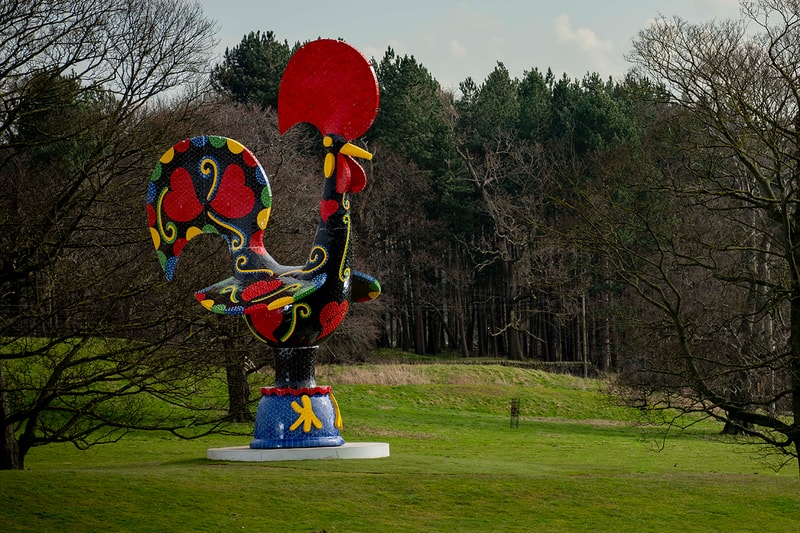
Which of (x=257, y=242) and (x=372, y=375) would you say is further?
(x=372, y=375)

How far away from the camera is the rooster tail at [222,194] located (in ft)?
62.7

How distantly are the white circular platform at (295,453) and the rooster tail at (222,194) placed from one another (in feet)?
10.8

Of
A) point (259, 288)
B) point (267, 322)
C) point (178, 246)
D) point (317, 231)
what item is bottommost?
point (267, 322)

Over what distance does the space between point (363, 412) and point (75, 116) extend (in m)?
18.5

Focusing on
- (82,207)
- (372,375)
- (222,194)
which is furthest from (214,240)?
(372,375)

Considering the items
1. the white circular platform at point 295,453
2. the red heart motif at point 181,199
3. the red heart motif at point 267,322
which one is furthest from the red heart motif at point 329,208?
the white circular platform at point 295,453

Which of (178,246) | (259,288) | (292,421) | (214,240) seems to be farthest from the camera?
(214,240)

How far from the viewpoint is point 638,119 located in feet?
170

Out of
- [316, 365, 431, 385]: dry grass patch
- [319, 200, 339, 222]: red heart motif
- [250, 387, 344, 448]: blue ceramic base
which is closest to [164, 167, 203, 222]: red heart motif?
[319, 200, 339, 222]: red heart motif

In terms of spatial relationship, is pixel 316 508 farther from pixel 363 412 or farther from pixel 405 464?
pixel 363 412

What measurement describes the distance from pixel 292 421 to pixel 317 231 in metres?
3.30

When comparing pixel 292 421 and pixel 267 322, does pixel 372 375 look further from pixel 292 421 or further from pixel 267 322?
pixel 267 322

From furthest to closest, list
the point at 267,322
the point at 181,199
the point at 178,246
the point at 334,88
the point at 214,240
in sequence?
the point at 214,240 < the point at 334,88 < the point at 267,322 < the point at 181,199 < the point at 178,246

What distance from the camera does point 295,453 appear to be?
19.0m
